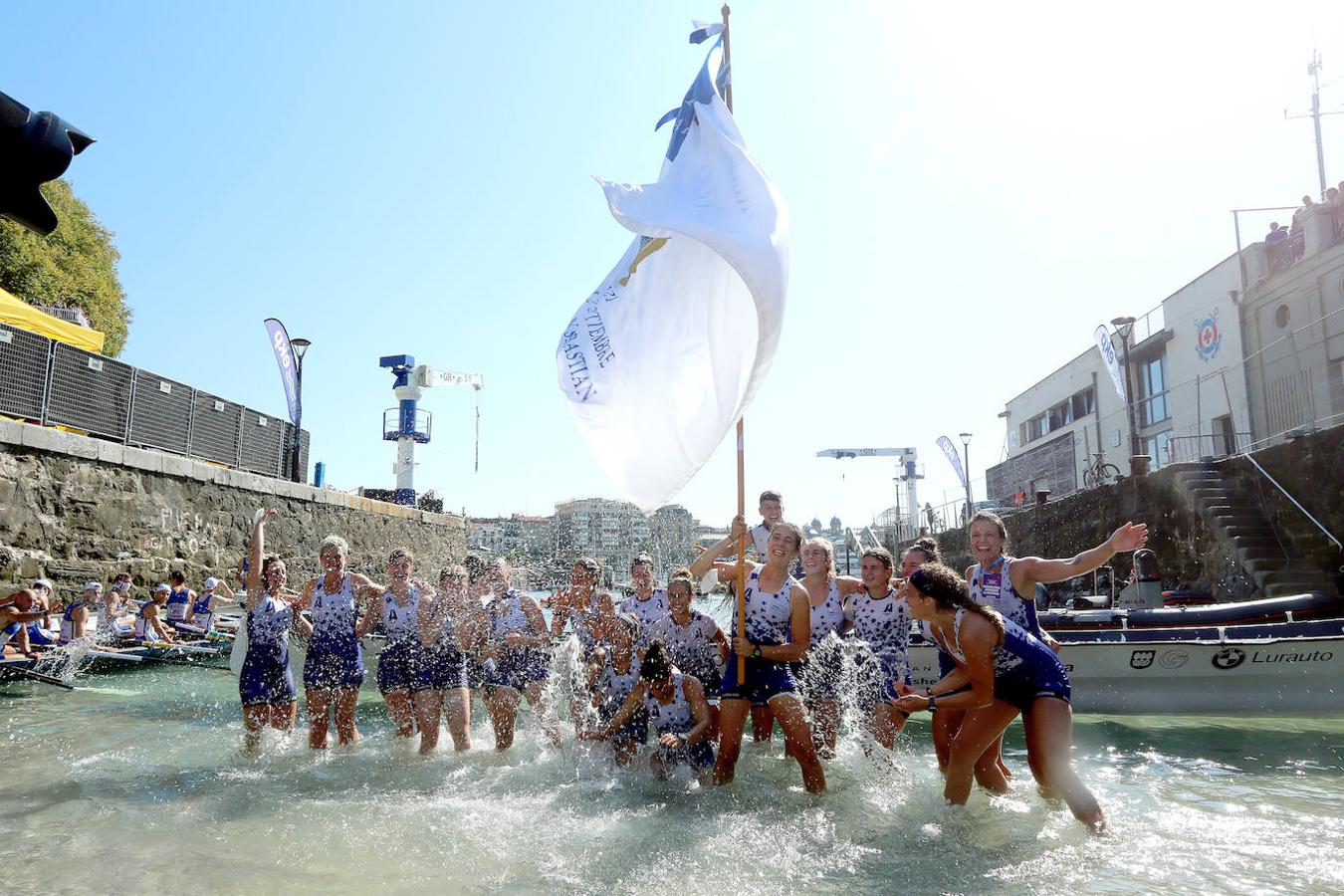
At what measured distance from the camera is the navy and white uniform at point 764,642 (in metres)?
5.54

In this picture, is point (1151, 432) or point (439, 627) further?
point (1151, 432)

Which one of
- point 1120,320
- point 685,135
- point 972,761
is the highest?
point 1120,320

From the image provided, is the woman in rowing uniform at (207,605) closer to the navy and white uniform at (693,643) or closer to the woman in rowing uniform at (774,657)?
the navy and white uniform at (693,643)

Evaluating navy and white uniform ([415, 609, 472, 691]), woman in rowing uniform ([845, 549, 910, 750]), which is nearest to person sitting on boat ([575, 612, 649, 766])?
navy and white uniform ([415, 609, 472, 691])

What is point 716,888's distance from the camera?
4.07 meters

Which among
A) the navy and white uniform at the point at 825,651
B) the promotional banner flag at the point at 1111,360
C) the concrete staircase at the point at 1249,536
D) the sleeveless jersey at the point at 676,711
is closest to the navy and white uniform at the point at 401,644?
the sleeveless jersey at the point at 676,711

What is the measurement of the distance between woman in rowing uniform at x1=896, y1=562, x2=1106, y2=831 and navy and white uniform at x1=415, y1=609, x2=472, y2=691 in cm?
386

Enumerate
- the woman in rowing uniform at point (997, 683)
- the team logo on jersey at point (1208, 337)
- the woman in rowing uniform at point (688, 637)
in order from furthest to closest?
the team logo on jersey at point (1208, 337) → the woman in rowing uniform at point (688, 637) → the woman in rowing uniform at point (997, 683)

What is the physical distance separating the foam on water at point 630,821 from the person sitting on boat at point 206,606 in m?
5.75

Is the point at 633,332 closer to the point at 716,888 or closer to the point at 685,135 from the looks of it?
the point at 685,135

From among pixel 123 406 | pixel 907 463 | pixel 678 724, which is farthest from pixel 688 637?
pixel 907 463

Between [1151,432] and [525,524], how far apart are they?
234ft

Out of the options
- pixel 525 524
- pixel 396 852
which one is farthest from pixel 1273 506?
pixel 525 524

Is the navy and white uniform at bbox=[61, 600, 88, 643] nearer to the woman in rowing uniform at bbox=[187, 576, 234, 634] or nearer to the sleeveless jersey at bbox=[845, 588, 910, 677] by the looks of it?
the woman in rowing uniform at bbox=[187, 576, 234, 634]
